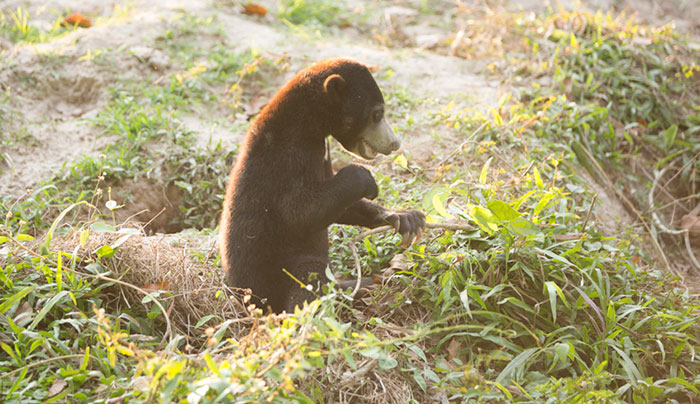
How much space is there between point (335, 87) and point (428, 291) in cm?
136

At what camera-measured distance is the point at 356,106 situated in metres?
3.55

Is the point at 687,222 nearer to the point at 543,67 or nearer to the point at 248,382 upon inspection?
the point at 543,67

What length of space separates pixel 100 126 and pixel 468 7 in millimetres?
5717

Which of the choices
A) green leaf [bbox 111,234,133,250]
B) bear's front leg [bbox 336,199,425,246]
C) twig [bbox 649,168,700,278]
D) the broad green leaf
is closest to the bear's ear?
bear's front leg [bbox 336,199,425,246]

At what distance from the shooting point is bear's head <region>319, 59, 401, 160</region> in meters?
3.51

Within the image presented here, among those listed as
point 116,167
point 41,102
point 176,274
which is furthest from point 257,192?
point 41,102

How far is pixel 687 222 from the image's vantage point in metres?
5.29

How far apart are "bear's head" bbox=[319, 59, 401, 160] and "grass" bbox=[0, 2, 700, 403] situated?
0.54 metres

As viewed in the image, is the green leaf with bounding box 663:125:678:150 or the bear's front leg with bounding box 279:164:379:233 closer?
the bear's front leg with bounding box 279:164:379:233

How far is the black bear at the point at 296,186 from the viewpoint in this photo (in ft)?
11.2

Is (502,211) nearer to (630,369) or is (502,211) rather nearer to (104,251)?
(630,369)

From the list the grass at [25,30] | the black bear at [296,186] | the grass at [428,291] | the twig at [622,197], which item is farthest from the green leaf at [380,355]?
the grass at [25,30]

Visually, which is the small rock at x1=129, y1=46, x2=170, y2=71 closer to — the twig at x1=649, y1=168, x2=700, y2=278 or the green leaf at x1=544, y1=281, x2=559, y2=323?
Result: the green leaf at x1=544, y1=281, x2=559, y2=323

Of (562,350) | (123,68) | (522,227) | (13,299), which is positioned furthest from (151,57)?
(562,350)
